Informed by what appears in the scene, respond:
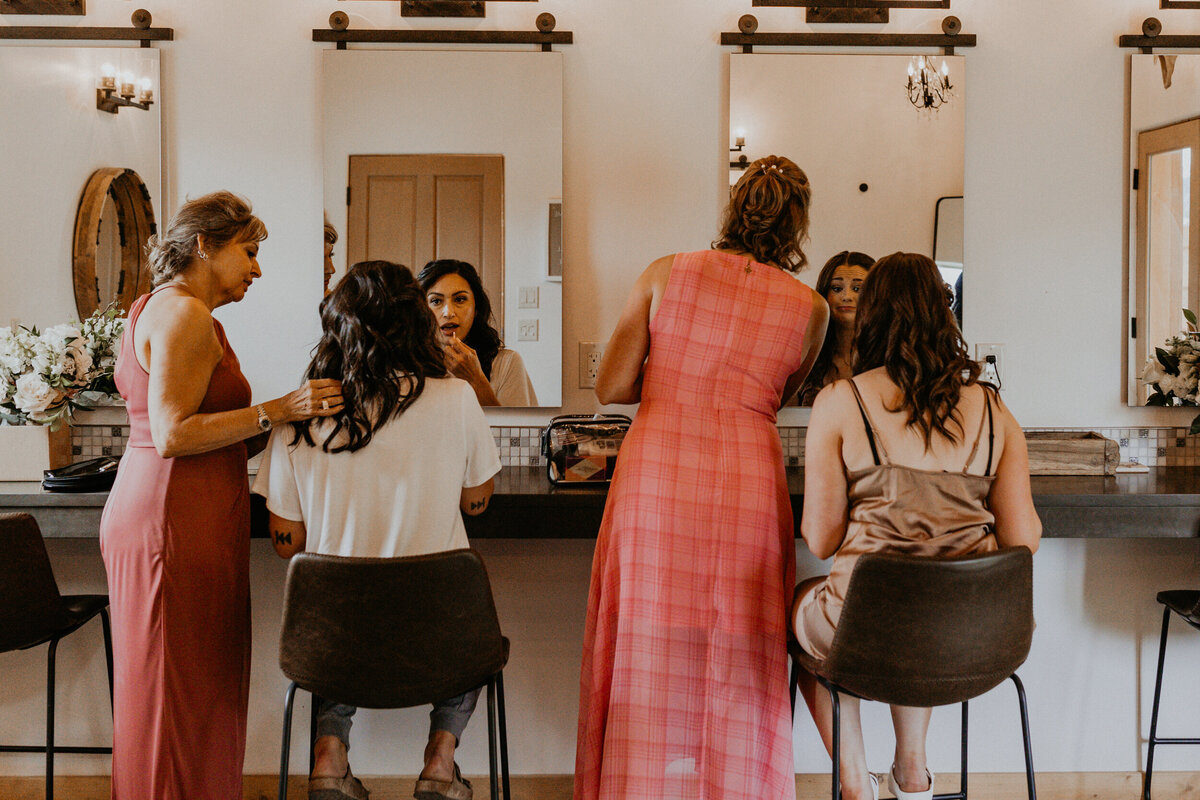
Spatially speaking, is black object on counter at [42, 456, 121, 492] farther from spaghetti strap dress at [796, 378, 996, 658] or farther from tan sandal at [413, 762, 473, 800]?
spaghetti strap dress at [796, 378, 996, 658]

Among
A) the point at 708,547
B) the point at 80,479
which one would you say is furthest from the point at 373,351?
the point at 80,479

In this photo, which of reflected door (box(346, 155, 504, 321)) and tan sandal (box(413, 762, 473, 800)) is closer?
tan sandal (box(413, 762, 473, 800))

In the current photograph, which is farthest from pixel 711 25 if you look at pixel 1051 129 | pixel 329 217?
pixel 329 217

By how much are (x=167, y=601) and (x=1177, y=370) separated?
270cm

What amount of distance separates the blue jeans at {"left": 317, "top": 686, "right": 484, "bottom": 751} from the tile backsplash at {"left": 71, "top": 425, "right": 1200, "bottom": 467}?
2.71 feet

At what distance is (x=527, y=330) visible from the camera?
8.02 ft

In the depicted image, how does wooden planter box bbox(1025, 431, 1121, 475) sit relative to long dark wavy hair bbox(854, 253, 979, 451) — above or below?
below

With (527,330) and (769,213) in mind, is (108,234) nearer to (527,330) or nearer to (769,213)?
(527,330)

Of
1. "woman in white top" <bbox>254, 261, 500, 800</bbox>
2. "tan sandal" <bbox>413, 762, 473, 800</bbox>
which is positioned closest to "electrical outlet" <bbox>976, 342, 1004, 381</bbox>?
"woman in white top" <bbox>254, 261, 500, 800</bbox>

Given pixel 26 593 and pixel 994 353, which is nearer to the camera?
pixel 26 593

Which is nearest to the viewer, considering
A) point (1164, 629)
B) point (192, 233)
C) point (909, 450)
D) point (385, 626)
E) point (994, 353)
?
point (385, 626)

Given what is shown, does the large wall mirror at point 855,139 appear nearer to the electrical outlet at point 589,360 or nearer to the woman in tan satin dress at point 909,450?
the electrical outlet at point 589,360

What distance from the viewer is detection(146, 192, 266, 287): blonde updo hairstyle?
1792 mm

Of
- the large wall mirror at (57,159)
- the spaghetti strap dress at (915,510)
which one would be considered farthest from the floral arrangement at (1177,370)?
the large wall mirror at (57,159)
